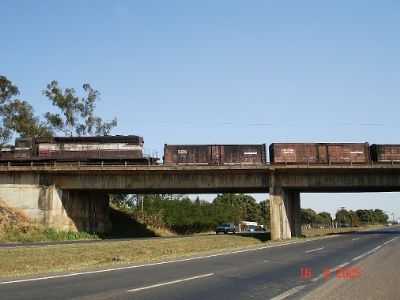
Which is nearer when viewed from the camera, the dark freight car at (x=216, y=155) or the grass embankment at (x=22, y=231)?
the grass embankment at (x=22, y=231)

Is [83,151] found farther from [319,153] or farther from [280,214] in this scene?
[319,153]

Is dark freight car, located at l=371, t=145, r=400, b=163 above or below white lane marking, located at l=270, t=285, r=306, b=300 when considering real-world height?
above

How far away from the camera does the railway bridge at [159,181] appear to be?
4794 cm

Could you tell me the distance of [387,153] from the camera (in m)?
51.2

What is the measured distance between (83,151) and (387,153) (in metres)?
32.1

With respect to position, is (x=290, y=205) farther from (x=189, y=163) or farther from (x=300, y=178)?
(x=189, y=163)

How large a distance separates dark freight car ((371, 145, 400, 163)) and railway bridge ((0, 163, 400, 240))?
3.84 feet

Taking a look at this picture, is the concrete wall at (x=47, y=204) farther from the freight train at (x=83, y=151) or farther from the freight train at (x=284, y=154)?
the freight train at (x=284, y=154)

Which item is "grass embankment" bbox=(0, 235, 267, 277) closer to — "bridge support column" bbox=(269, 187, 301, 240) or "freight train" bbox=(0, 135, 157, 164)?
"bridge support column" bbox=(269, 187, 301, 240)

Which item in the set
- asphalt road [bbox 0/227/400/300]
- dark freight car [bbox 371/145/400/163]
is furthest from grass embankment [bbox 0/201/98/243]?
dark freight car [bbox 371/145/400/163]

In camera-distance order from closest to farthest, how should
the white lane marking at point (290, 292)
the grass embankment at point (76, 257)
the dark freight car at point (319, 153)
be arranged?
the white lane marking at point (290, 292) < the grass embankment at point (76, 257) < the dark freight car at point (319, 153)

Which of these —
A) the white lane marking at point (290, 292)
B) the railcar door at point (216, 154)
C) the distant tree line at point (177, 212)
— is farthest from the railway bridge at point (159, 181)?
the white lane marking at point (290, 292)

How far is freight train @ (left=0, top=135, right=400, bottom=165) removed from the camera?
50906 millimetres

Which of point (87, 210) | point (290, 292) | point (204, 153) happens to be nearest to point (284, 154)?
point (204, 153)
